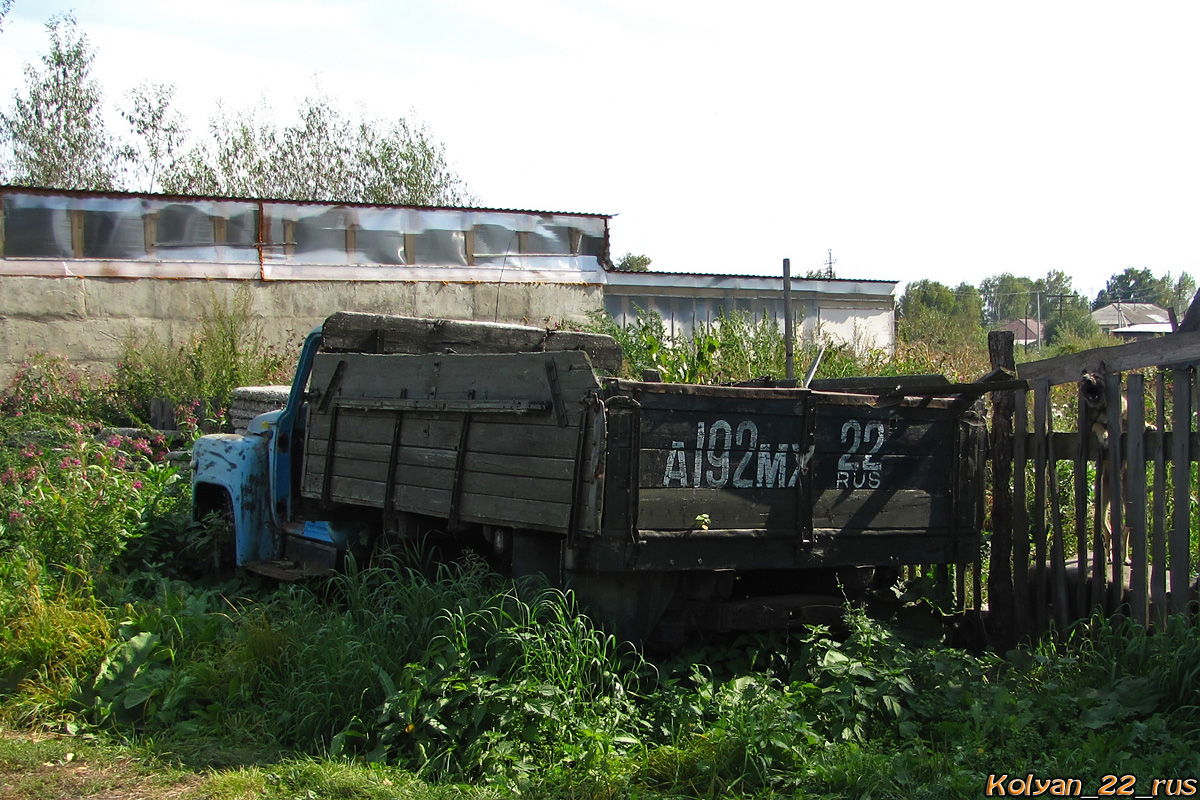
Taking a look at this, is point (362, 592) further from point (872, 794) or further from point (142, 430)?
point (142, 430)

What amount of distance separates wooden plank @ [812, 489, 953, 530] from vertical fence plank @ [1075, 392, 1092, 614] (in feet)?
2.72

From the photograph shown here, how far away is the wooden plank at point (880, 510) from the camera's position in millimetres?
5082

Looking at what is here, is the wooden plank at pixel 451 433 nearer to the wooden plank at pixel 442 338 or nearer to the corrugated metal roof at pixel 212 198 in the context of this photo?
the wooden plank at pixel 442 338

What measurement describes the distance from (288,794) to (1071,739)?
3.23 metres

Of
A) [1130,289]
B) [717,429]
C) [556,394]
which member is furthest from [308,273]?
[1130,289]

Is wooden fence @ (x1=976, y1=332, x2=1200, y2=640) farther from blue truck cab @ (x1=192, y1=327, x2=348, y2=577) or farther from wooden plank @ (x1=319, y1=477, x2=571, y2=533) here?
blue truck cab @ (x1=192, y1=327, x2=348, y2=577)

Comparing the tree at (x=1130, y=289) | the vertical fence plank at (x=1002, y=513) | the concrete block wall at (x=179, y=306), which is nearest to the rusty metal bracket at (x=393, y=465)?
the vertical fence plank at (x=1002, y=513)

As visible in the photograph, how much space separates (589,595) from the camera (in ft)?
16.2

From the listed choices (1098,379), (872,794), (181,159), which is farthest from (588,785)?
(181,159)

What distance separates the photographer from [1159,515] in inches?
203

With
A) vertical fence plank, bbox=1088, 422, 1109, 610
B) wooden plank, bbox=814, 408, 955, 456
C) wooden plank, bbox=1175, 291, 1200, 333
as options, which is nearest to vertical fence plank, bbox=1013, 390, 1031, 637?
vertical fence plank, bbox=1088, 422, 1109, 610

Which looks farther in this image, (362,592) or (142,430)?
(142,430)

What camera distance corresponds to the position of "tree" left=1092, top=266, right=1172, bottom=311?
98.9 metres

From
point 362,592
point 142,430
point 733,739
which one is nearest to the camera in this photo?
point 733,739
